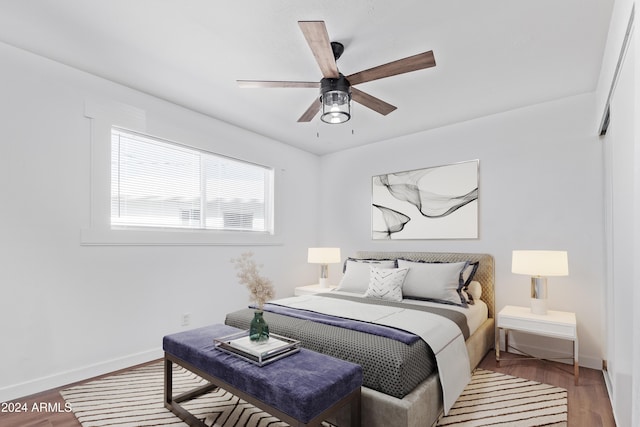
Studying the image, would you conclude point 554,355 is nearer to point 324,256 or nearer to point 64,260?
point 324,256

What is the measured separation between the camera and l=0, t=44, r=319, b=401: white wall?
8.03ft

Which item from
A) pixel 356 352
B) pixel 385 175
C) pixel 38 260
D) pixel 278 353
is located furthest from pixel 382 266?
pixel 38 260

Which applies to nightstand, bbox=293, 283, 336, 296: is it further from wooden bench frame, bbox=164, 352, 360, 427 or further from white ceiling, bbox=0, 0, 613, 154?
white ceiling, bbox=0, 0, 613, 154

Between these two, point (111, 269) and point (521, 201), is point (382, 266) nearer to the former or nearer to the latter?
point (521, 201)

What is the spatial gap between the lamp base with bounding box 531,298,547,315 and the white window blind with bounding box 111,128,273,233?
313 cm

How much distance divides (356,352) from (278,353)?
478 mm

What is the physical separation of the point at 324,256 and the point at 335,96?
8.87ft

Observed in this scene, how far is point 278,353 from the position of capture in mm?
1931

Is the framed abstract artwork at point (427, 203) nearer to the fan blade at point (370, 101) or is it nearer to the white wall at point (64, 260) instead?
the fan blade at point (370, 101)

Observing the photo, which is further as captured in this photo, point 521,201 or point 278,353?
point 521,201

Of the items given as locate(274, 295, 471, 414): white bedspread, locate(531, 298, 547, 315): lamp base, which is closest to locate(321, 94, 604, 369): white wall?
locate(531, 298, 547, 315): lamp base

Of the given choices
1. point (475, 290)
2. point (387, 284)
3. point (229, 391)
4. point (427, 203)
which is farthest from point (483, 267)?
point (229, 391)

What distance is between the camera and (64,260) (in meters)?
2.69

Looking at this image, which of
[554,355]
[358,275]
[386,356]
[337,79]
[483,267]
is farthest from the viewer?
[358,275]
